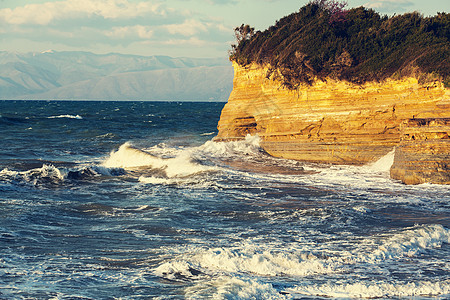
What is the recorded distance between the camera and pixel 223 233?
12.8m

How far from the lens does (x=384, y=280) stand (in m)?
9.55

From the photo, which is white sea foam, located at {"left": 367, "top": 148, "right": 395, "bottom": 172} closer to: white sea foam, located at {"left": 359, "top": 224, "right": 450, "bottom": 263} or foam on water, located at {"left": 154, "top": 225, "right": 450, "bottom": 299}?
white sea foam, located at {"left": 359, "top": 224, "right": 450, "bottom": 263}

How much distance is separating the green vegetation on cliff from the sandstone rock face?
Result: 9.48 feet

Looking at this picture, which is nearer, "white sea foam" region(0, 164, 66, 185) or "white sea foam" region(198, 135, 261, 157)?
"white sea foam" region(0, 164, 66, 185)

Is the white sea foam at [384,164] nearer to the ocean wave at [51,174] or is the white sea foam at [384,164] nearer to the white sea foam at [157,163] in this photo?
the white sea foam at [157,163]

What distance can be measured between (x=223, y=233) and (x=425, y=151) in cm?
932

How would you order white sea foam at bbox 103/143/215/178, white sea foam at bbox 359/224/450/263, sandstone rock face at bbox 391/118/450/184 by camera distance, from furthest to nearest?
white sea foam at bbox 103/143/215/178 < sandstone rock face at bbox 391/118/450/184 < white sea foam at bbox 359/224/450/263

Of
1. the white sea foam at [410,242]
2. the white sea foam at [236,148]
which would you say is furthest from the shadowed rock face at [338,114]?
the white sea foam at [410,242]

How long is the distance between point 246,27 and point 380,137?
39.6ft

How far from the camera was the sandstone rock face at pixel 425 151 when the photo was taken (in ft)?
60.5

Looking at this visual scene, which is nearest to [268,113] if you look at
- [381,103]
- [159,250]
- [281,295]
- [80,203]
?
[381,103]

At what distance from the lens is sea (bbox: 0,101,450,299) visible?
9.22 metres

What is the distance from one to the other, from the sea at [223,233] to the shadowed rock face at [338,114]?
1064 millimetres

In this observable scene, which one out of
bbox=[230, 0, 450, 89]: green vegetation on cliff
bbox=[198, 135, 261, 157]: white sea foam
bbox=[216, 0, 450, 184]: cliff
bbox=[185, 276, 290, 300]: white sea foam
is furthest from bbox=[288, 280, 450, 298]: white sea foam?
bbox=[198, 135, 261, 157]: white sea foam
